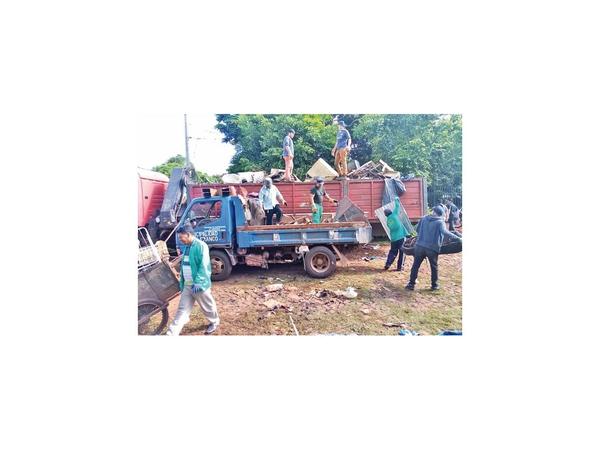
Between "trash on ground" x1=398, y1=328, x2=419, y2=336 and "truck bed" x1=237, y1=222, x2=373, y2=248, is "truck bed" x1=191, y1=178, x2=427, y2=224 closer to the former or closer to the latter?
"truck bed" x1=237, y1=222, x2=373, y2=248

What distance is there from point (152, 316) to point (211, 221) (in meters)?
1.37

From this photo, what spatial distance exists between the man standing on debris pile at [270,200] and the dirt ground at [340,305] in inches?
38.9

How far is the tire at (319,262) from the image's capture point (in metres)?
3.63

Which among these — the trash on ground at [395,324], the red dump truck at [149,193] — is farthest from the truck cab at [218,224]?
the trash on ground at [395,324]

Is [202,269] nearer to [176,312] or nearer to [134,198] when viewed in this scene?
[176,312]

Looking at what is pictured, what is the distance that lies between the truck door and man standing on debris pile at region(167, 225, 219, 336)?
645 millimetres

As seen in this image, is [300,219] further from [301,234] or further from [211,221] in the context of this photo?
[211,221]

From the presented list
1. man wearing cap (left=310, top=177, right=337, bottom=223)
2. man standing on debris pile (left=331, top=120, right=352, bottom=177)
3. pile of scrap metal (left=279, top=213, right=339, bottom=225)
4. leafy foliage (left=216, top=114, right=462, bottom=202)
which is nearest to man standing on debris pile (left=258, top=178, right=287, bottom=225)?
pile of scrap metal (left=279, top=213, right=339, bottom=225)

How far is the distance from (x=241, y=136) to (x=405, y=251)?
8.59ft

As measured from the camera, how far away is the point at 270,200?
4.02 metres

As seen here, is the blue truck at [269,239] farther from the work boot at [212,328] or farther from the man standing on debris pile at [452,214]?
the man standing on debris pile at [452,214]

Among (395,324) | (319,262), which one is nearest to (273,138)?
(319,262)

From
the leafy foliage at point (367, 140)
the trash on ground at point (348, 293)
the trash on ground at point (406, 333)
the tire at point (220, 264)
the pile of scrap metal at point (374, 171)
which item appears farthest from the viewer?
the pile of scrap metal at point (374, 171)

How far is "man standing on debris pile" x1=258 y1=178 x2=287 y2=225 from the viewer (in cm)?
399
